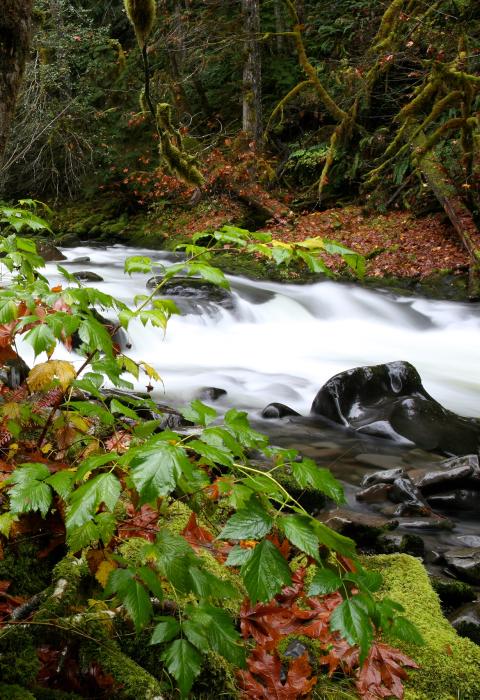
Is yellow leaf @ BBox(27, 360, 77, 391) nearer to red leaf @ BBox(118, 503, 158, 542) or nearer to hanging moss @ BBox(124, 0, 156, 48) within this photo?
red leaf @ BBox(118, 503, 158, 542)

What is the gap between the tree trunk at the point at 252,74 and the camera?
1405cm

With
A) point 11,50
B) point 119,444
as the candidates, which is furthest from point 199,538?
point 11,50

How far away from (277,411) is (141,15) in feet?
13.3

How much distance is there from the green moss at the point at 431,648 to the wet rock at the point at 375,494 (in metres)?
1.48

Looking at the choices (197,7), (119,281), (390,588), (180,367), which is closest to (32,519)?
(390,588)

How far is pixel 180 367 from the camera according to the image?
25.4 feet

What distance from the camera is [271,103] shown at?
17.9 meters

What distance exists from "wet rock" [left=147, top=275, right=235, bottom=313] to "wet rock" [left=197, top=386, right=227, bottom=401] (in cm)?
283

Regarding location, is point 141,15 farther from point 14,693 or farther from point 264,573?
point 14,693

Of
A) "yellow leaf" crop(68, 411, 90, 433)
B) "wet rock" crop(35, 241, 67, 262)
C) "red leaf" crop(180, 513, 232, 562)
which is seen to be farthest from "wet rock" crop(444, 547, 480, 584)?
"wet rock" crop(35, 241, 67, 262)

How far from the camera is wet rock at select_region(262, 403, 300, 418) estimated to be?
6074mm

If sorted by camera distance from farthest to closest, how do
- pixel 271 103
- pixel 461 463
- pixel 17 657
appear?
pixel 271 103 → pixel 461 463 → pixel 17 657

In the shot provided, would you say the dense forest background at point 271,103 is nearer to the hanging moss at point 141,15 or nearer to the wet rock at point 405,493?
the hanging moss at point 141,15

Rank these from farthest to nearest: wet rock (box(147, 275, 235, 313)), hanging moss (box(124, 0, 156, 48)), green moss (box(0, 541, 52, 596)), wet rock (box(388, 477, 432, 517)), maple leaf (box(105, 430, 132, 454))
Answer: wet rock (box(147, 275, 235, 313)) → wet rock (box(388, 477, 432, 517)) → hanging moss (box(124, 0, 156, 48)) → maple leaf (box(105, 430, 132, 454)) → green moss (box(0, 541, 52, 596))
